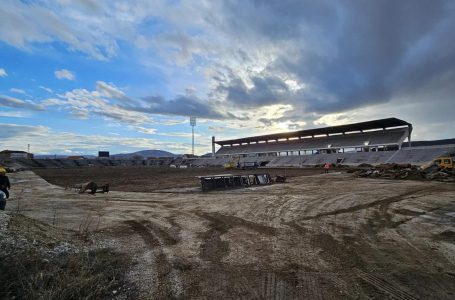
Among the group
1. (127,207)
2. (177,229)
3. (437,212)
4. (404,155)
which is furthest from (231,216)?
(404,155)

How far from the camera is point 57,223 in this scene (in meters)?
9.96

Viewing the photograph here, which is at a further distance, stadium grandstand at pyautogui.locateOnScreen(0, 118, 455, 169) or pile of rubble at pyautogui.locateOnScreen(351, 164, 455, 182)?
stadium grandstand at pyautogui.locateOnScreen(0, 118, 455, 169)

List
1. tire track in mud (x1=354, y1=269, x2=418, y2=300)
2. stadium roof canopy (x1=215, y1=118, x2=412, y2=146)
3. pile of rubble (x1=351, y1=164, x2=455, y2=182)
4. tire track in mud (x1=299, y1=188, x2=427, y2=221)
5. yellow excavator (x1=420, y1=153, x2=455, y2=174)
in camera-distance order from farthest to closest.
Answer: stadium roof canopy (x1=215, y1=118, x2=412, y2=146), yellow excavator (x1=420, y1=153, x2=455, y2=174), pile of rubble (x1=351, y1=164, x2=455, y2=182), tire track in mud (x1=299, y1=188, x2=427, y2=221), tire track in mud (x1=354, y1=269, x2=418, y2=300)

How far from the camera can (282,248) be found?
7.39 meters

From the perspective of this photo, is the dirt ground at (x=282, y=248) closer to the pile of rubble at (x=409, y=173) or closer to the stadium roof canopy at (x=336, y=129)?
the pile of rubble at (x=409, y=173)

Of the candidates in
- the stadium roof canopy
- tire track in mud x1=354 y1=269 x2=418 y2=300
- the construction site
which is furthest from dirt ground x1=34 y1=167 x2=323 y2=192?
the stadium roof canopy

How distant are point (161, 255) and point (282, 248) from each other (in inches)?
116

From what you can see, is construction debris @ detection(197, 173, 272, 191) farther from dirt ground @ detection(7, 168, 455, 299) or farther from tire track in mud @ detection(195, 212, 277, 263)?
tire track in mud @ detection(195, 212, 277, 263)

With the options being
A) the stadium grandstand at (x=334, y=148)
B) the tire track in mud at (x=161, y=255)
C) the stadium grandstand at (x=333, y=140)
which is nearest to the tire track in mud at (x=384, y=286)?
the tire track in mud at (x=161, y=255)

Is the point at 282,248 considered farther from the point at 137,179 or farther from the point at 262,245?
the point at 137,179

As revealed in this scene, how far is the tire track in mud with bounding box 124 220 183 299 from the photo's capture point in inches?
199

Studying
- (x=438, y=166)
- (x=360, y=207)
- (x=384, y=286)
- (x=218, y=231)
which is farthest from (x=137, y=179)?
(x=438, y=166)

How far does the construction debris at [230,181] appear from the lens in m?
23.2

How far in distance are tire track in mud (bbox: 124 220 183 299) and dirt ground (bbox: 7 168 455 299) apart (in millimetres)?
20
